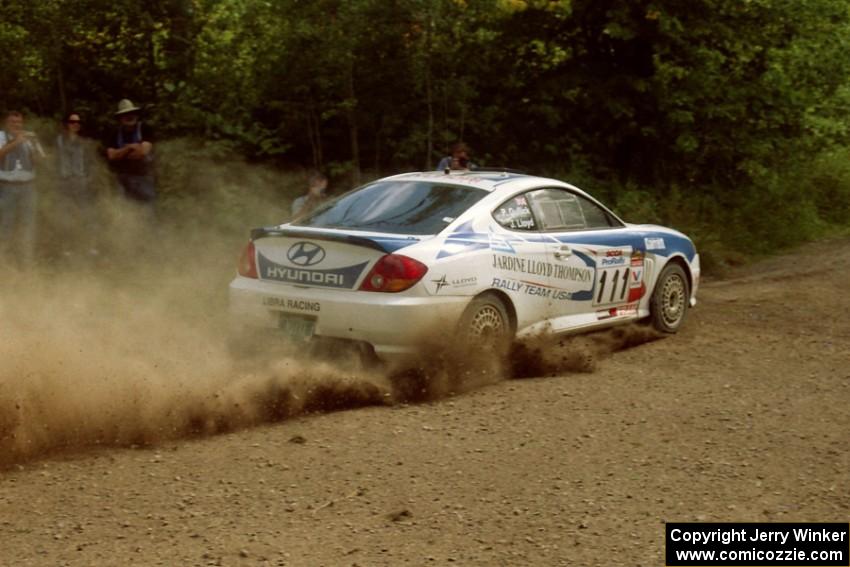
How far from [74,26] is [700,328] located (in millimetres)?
10645

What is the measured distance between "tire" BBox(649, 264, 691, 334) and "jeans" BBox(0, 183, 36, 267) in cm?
674

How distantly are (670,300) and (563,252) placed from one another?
73.8 inches

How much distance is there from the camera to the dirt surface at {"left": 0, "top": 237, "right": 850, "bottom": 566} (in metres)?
5.59

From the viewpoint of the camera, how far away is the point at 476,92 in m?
19.1

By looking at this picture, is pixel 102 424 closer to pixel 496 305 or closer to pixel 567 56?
pixel 496 305

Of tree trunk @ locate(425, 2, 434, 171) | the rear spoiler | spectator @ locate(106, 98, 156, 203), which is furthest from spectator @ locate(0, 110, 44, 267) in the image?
tree trunk @ locate(425, 2, 434, 171)

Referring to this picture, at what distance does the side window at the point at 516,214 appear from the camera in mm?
9664

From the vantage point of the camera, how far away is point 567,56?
1989cm

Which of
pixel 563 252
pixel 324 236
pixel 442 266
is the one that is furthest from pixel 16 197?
pixel 442 266

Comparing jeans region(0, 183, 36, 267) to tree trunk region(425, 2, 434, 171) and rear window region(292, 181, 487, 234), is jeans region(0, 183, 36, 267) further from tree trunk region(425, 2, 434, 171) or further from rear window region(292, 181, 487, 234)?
tree trunk region(425, 2, 434, 171)

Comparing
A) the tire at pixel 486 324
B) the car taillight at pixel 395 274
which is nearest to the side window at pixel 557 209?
the tire at pixel 486 324

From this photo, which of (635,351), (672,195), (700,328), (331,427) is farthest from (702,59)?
(331,427)

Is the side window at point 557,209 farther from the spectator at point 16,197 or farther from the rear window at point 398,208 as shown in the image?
the spectator at point 16,197

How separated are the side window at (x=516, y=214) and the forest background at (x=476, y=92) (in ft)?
24.5
